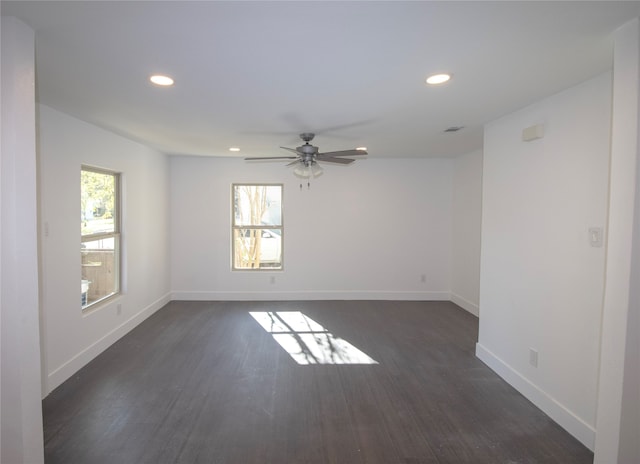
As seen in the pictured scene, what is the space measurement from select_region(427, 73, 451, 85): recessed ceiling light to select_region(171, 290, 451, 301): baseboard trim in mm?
4303

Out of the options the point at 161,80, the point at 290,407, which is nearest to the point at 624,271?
the point at 290,407

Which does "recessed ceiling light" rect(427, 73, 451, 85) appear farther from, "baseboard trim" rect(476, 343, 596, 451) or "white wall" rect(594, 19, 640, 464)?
"baseboard trim" rect(476, 343, 596, 451)

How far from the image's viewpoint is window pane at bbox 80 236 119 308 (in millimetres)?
3668

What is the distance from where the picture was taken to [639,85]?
161cm

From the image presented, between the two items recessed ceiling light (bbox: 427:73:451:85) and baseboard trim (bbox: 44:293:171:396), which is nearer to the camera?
recessed ceiling light (bbox: 427:73:451:85)

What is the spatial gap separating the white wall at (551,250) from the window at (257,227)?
3565mm

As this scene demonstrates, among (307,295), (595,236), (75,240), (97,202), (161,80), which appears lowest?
(307,295)

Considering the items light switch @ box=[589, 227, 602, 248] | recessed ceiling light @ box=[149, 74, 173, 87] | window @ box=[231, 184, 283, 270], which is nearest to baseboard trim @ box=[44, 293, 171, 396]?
window @ box=[231, 184, 283, 270]

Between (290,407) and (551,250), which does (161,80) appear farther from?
(551,250)

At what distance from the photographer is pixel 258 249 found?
610cm

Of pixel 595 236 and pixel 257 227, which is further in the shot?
pixel 257 227

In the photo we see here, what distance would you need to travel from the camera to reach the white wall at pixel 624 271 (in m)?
1.63

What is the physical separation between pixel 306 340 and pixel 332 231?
2.36m

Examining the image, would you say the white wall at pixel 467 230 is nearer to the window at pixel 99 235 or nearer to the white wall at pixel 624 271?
the white wall at pixel 624 271
